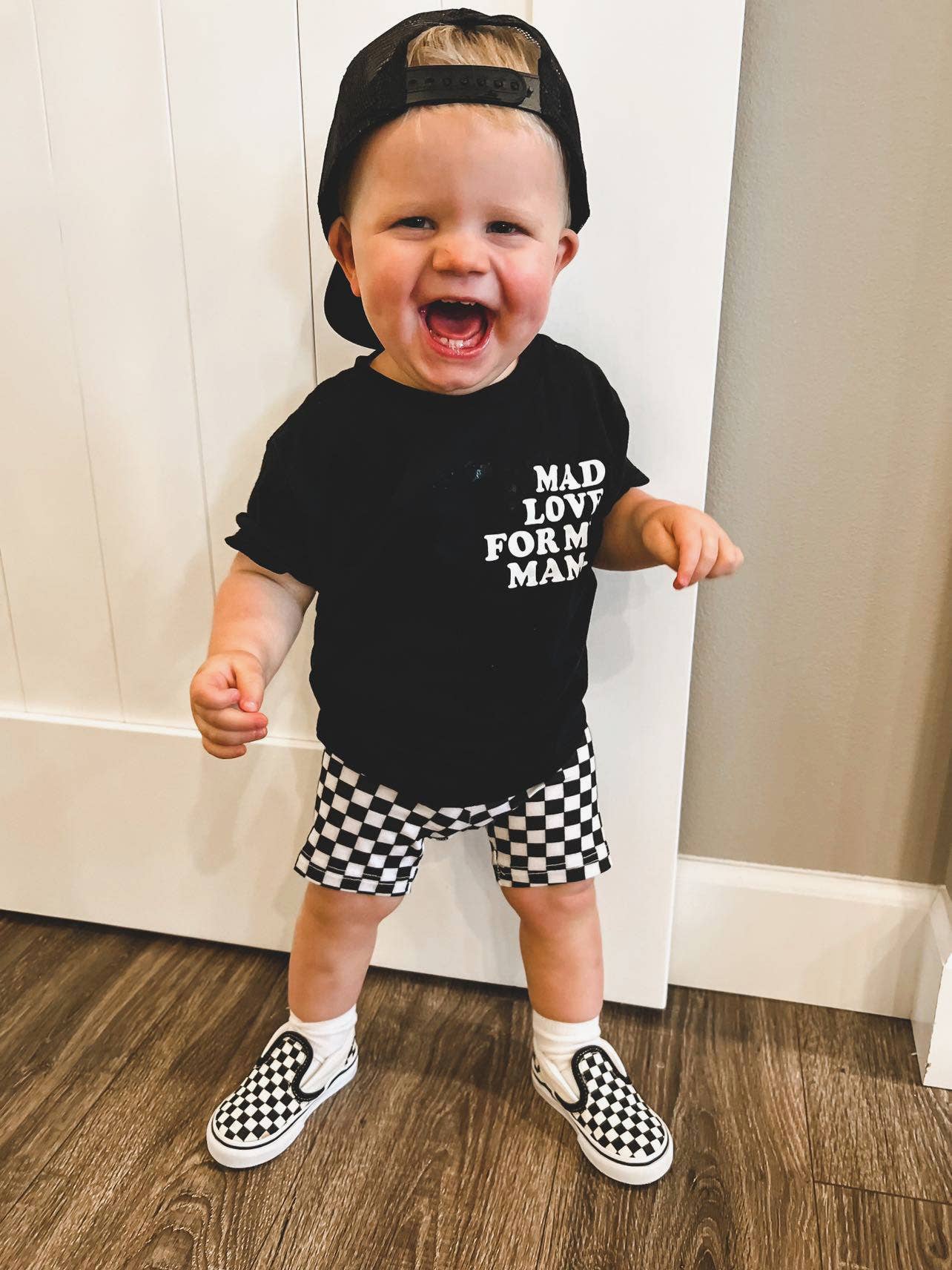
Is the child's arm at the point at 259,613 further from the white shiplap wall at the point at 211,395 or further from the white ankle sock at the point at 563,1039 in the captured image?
the white ankle sock at the point at 563,1039

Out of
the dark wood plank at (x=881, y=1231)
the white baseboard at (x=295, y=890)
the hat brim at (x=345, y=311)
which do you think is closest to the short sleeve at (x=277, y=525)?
the hat brim at (x=345, y=311)

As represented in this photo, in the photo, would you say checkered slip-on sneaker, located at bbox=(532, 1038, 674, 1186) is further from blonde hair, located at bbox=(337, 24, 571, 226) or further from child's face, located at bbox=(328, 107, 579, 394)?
blonde hair, located at bbox=(337, 24, 571, 226)

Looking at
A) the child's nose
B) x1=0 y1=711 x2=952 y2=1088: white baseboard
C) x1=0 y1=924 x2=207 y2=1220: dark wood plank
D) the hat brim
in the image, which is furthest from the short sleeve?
x1=0 y1=924 x2=207 y2=1220: dark wood plank

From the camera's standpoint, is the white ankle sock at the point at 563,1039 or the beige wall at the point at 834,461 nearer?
the beige wall at the point at 834,461

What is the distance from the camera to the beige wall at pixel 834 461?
2.79ft

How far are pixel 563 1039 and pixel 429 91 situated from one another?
2.70 ft

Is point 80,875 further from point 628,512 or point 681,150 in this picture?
point 681,150

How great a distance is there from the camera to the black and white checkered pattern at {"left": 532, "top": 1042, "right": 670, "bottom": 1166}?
903 millimetres

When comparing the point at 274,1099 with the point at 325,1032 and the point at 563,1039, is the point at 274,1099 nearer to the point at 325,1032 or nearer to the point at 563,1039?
the point at 325,1032

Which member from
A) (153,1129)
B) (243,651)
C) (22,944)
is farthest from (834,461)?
(22,944)

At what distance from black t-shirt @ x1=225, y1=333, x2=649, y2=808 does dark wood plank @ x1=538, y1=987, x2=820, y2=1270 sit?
370 mm

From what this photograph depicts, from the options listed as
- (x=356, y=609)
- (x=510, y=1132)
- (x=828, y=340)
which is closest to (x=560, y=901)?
(x=510, y=1132)

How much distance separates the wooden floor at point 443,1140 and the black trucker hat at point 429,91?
0.82 m

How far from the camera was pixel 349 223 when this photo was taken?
747mm
